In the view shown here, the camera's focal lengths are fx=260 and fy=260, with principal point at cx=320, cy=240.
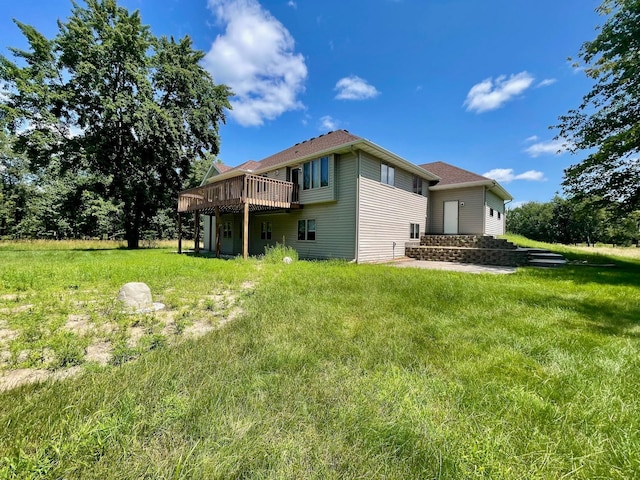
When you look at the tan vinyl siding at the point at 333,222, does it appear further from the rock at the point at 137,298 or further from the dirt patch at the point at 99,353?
the dirt patch at the point at 99,353

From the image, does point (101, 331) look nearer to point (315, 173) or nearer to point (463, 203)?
point (315, 173)

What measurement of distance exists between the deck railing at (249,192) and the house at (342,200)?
46 millimetres

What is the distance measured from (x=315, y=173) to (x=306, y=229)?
2.89m

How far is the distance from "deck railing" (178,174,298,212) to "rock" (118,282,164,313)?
23.0 feet

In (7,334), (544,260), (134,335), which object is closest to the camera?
(7,334)

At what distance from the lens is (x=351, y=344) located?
298 centimetres

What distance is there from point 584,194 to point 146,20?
28971 millimetres

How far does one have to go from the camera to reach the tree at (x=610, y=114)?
10500 mm

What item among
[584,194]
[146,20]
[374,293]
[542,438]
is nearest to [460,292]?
[374,293]

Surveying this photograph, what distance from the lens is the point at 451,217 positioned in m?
16.0

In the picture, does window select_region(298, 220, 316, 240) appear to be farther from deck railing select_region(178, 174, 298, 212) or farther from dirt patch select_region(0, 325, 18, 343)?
dirt patch select_region(0, 325, 18, 343)

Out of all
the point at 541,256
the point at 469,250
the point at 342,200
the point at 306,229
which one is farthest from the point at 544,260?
the point at 306,229

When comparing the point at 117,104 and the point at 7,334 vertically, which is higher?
the point at 117,104

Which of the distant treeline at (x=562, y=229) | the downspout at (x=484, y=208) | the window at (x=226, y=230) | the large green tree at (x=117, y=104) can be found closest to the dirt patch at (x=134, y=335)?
the window at (x=226, y=230)
